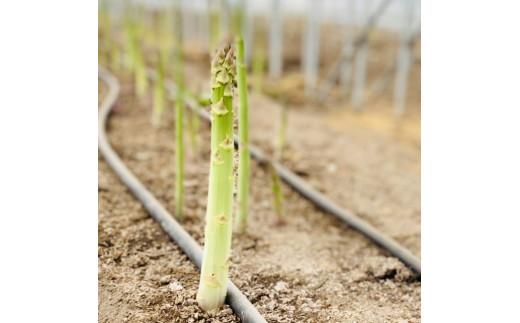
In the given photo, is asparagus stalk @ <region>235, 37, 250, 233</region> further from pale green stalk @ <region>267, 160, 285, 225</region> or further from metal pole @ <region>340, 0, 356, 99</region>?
metal pole @ <region>340, 0, 356, 99</region>

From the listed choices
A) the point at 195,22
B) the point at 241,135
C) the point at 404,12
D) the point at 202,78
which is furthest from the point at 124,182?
the point at 195,22

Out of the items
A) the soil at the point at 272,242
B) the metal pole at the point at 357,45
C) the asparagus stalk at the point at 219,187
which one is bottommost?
the soil at the point at 272,242

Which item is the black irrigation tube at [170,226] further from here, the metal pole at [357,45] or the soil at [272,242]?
the metal pole at [357,45]

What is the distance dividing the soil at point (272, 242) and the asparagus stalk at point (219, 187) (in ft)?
0.15

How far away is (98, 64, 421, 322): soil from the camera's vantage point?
95cm

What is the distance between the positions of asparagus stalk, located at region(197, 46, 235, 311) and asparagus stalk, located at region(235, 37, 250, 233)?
0.35 metres

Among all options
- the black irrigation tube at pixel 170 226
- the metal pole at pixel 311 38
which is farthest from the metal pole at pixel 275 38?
the black irrigation tube at pixel 170 226

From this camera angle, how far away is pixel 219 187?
2.78 ft

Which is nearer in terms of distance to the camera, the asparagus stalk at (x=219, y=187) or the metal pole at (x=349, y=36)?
the asparagus stalk at (x=219, y=187)

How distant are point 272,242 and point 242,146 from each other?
0.24m

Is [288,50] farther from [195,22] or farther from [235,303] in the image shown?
[235,303]

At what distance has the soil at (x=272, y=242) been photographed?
95 cm

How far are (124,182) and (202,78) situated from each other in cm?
209

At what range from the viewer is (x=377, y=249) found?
1.38 metres
